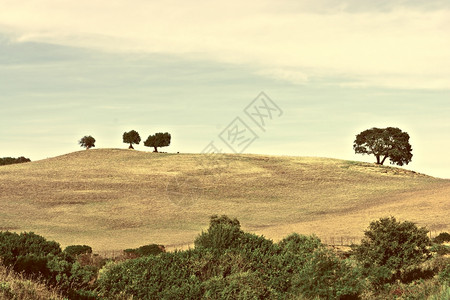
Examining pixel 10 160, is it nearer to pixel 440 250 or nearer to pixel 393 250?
pixel 440 250

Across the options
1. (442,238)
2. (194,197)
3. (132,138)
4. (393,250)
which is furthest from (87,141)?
(393,250)

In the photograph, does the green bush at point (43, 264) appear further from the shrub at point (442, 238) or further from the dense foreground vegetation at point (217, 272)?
the shrub at point (442, 238)

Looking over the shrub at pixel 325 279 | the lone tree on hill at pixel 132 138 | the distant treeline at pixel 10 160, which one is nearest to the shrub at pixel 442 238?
the shrub at pixel 325 279

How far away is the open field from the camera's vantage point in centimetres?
6644

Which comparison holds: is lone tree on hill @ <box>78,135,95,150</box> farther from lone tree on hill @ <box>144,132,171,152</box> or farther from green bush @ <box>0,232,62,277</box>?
green bush @ <box>0,232,62,277</box>

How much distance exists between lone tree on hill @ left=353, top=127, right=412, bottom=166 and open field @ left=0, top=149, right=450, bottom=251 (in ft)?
38.9

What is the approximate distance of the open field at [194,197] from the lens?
66438 millimetres

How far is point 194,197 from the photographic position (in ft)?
285

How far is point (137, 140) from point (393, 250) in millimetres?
123936

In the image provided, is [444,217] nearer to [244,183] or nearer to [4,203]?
[244,183]

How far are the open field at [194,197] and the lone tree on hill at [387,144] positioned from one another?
11865 mm

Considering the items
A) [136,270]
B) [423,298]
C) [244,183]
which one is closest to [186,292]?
[136,270]

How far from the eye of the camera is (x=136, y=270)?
23375 mm

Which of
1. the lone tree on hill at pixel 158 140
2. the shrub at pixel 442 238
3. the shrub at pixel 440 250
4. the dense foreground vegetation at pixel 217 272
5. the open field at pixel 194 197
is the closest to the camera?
the dense foreground vegetation at pixel 217 272
